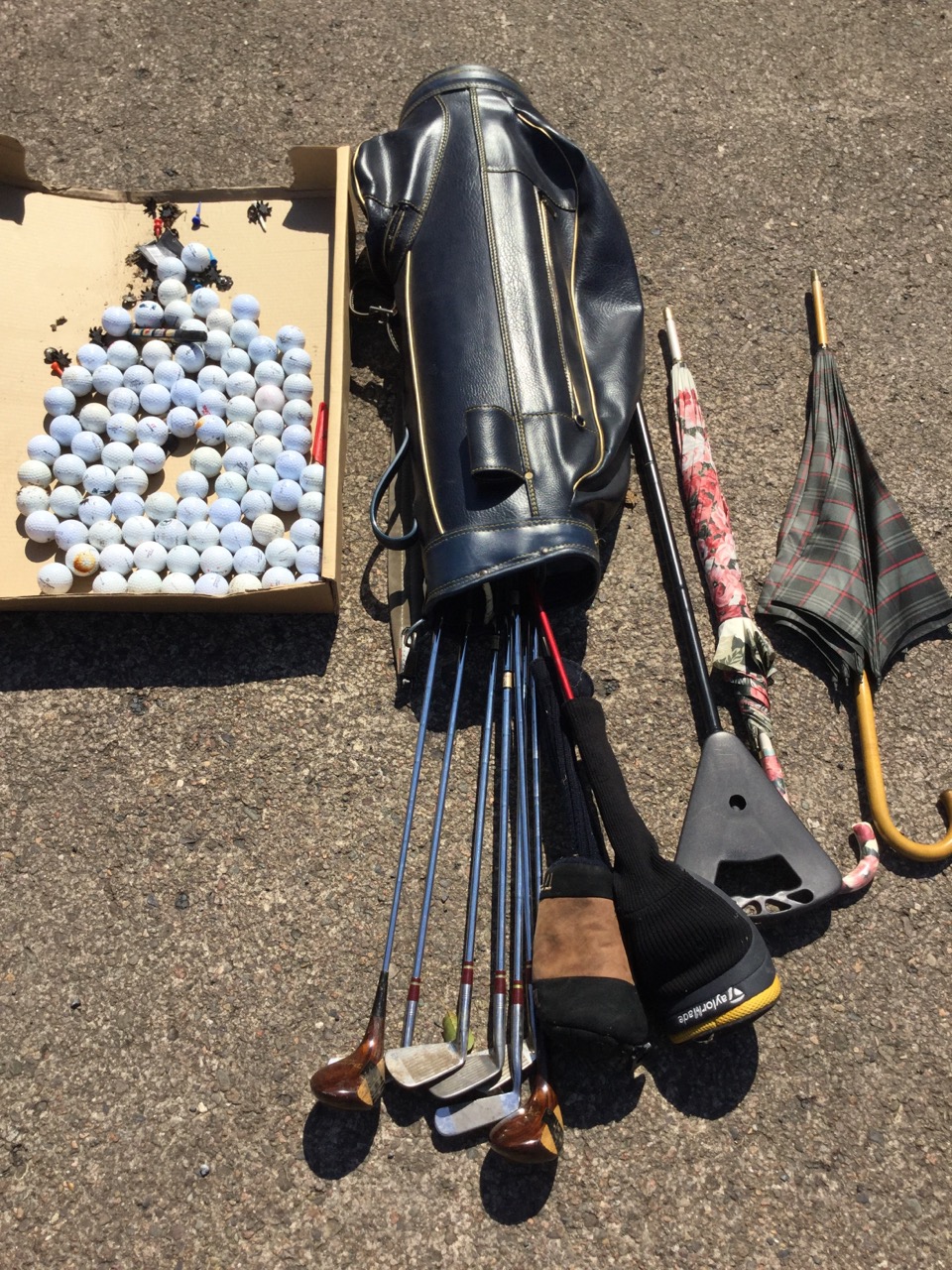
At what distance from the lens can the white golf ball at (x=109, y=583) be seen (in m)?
2.13

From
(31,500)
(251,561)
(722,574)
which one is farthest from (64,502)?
(722,574)

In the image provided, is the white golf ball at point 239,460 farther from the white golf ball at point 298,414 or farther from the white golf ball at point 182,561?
the white golf ball at point 182,561

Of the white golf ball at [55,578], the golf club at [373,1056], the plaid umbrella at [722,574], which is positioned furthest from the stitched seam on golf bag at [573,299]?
the white golf ball at [55,578]

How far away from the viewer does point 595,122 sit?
2.89 metres

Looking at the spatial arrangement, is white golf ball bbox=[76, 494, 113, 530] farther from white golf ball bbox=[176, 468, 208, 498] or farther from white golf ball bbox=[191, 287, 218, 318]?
white golf ball bbox=[191, 287, 218, 318]

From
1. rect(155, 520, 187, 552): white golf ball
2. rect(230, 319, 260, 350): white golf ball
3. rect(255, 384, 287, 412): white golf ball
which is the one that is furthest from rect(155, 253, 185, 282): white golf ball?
rect(155, 520, 187, 552): white golf ball

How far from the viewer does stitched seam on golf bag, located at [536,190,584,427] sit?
2.13 metres

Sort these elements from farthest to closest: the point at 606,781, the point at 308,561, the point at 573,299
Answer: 1. the point at 573,299
2. the point at 308,561
3. the point at 606,781

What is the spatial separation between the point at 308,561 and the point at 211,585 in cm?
24

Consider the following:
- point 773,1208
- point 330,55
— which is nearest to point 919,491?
point 773,1208

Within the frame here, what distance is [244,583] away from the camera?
216cm

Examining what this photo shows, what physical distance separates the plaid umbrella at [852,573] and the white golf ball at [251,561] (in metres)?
1.29

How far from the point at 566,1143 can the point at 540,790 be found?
74 centimetres

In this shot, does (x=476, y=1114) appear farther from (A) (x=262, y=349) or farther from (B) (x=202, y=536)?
(A) (x=262, y=349)
